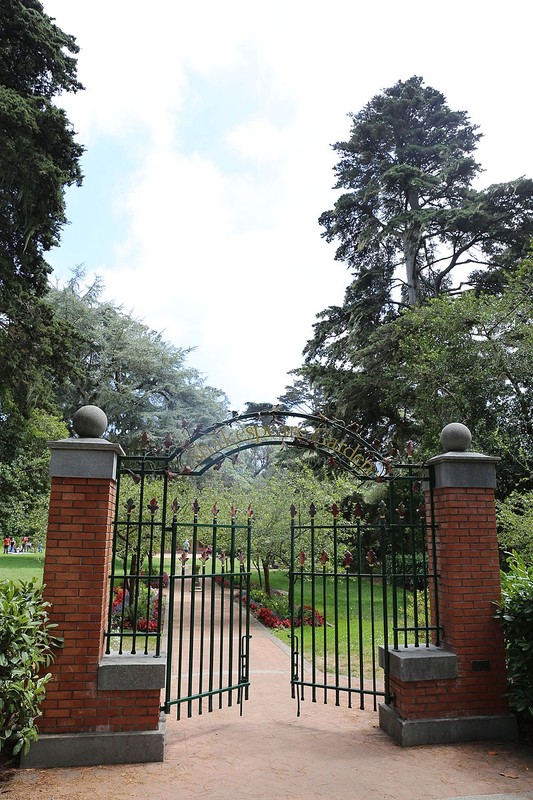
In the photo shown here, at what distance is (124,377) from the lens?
87.5 ft

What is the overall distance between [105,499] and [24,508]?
14575 millimetres

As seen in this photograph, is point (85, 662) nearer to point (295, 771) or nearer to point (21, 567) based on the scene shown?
point (295, 771)

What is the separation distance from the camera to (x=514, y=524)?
824cm

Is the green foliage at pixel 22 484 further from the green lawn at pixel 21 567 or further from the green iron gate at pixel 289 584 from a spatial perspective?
the green iron gate at pixel 289 584

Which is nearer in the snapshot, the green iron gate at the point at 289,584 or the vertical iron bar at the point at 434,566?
the green iron gate at the point at 289,584

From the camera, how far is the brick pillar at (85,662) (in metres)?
4.18

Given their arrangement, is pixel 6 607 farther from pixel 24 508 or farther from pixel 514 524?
pixel 24 508

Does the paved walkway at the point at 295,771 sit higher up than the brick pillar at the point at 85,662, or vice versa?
the brick pillar at the point at 85,662

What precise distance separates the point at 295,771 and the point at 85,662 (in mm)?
1853

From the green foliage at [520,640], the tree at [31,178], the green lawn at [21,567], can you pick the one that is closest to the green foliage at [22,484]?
the green lawn at [21,567]

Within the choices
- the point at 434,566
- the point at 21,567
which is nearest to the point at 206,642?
the point at 434,566

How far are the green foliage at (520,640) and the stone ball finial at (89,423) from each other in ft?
13.0

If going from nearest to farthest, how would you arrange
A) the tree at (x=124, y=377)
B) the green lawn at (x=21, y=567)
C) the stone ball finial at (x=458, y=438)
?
the stone ball finial at (x=458, y=438), the green lawn at (x=21, y=567), the tree at (x=124, y=377)

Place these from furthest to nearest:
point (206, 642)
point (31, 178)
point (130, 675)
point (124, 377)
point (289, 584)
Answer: point (124, 377), point (31, 178), point (206, 642), point (289, 584), point (130, 675)
